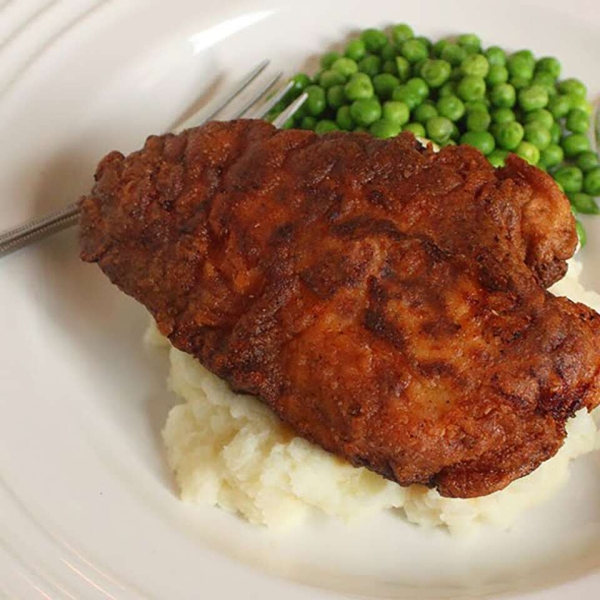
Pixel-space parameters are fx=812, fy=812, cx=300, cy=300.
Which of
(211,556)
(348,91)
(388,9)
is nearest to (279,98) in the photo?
(348,91)

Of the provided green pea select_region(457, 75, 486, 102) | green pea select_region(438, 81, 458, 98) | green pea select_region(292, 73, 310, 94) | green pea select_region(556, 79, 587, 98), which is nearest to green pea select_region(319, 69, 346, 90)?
green pea select_region(292, 73, 310, 94)

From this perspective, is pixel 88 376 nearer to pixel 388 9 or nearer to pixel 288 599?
pixel 288 599

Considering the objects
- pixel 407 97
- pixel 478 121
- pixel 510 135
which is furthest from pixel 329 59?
pixel 510 135

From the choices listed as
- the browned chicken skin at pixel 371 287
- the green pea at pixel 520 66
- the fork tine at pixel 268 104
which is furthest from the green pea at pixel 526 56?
the browned chicken skin at pixel 371 287

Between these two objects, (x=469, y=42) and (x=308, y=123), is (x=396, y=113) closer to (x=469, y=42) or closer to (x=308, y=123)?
(x=308, y=123)

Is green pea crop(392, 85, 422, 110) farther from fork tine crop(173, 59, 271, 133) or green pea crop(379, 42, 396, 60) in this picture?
fork tine crop(173, 59, 271, 133)

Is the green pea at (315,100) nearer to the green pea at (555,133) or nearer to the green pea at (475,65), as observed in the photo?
the green pea at (475,65)
